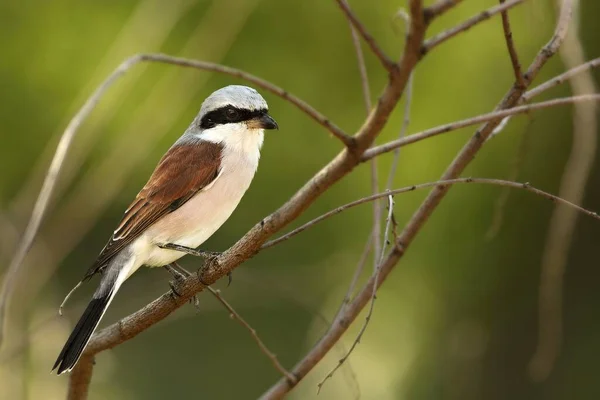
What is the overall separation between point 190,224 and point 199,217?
35mm

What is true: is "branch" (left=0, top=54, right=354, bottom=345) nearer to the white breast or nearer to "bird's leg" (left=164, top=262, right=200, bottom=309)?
"bird's leg" (left=164, top=262, right=200, bottom=309)

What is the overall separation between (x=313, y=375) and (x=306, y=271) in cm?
44

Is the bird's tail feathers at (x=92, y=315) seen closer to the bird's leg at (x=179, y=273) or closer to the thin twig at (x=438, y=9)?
the bird's leg at (x=179, y=273)

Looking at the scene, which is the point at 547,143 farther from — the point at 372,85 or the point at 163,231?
the point at 163,231

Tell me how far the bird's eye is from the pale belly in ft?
0.63

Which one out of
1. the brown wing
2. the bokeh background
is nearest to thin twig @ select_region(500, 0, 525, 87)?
the brown wing

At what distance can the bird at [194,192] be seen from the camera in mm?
2562

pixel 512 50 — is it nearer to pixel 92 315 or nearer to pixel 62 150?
pixel 62 150

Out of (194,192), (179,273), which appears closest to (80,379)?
(179,273)

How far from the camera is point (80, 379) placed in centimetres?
209

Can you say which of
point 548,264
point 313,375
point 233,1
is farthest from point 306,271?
point 548,264

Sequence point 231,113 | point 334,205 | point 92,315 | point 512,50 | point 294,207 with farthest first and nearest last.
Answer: point 334,205, point 231,113, point 92,315, point 512,50, point 294,207

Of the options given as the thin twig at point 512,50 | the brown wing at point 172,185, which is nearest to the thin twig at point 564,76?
the thin twig at point 512,50

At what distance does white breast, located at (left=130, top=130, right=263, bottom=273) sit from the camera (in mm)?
2584
